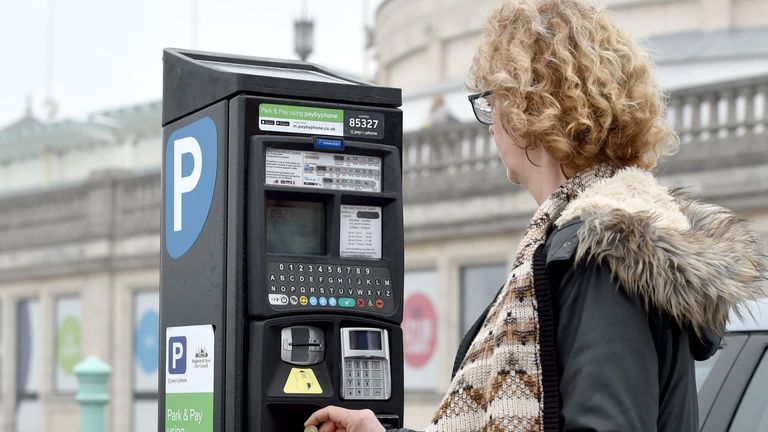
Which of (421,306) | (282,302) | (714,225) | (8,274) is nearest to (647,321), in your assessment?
(714,225)

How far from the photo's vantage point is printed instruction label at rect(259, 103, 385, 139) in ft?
11.9

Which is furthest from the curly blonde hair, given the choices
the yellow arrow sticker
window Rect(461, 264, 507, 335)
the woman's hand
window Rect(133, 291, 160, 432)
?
window Rect(133, 291, 160, 432)

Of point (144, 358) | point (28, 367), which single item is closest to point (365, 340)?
point (144, 358)

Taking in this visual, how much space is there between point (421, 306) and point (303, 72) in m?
15.5

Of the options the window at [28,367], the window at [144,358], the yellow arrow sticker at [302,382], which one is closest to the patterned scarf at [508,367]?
the yellow arrow sticker at [302,382]

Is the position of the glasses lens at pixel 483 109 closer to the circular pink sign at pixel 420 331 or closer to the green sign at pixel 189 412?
the green sign at pixel 189 412

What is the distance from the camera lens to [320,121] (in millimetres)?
3680

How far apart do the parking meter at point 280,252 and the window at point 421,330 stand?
15363mm

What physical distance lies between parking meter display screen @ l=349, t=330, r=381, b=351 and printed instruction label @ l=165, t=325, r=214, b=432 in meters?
0.36

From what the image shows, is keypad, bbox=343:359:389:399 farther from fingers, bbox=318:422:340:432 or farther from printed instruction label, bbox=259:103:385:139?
printed instruction label, bbox=259:103:385:139

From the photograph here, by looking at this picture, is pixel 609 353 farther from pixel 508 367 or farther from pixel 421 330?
pixel 421 330

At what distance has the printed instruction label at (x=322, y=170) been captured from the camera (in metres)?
3.61

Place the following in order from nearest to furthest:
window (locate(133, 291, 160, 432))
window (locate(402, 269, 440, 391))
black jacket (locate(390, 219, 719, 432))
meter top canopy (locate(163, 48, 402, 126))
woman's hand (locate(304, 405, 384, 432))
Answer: black jacket (locate(390, 219, 719, 432)), woman's hand (locate(304, 405, 384, 432)), meter top canopy (locate(163, 48, 402, 126)), window (locate(402, 269, 440, 391)), window (locate(133, 291, 160, 432))

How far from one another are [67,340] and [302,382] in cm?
2246
